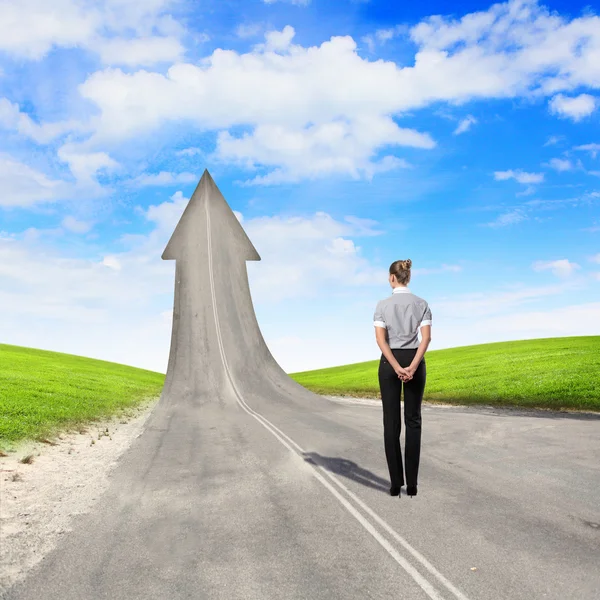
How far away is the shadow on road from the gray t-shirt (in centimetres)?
224

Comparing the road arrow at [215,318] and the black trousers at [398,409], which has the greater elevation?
the road arrow at [215,318]

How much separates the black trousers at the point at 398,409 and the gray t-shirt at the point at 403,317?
0.44 ft

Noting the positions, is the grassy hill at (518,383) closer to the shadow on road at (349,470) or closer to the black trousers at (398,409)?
the shadow on road at (349,470)

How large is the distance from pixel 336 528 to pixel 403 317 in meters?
2.66

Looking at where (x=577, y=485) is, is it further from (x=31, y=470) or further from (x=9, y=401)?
(x=9, y=401)

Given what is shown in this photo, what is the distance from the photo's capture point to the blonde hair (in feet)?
23.3

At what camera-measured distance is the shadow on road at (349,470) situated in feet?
25.8

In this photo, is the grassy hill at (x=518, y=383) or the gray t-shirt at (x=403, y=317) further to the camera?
the grassy hill at (x=518, y=383)

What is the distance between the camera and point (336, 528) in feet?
19.5

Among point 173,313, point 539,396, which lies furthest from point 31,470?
point 173,313

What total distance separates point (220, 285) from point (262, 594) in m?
32.6

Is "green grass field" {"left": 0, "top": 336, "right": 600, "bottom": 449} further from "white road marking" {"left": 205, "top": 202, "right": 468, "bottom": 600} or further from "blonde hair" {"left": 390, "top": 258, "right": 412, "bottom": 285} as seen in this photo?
"blonde hair" {"left": 390, "top": 258, "right": 412, "bottom": 285}

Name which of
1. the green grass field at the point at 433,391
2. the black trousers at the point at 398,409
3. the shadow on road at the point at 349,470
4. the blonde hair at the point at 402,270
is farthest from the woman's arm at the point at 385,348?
the green grass field at the point at 433,391

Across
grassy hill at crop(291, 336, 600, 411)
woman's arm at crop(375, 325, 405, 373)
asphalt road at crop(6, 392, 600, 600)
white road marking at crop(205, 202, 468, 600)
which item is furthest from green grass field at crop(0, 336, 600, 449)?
woman's arm at crop(375, 325, 405, 373)
